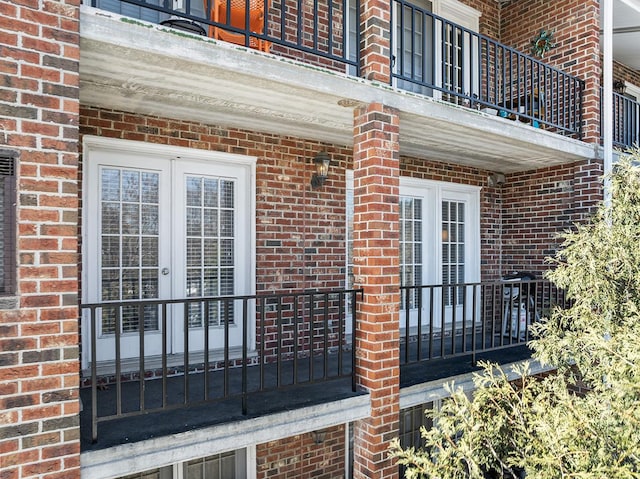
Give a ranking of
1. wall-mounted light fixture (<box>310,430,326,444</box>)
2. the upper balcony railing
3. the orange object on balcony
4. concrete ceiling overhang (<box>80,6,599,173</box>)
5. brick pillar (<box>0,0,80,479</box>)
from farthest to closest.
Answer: wall-mounted light fixture (<box>310,430,326,444</box>), the orange object on balcony, the upper balcony railing, concrete ceiling overhang (<box>80,6,599,173</box>), brick pillar (<box>0,0,80,479</box>)

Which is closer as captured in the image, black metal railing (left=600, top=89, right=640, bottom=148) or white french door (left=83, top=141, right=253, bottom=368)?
white french door (left=83, top=141, right=253, bottom=368)

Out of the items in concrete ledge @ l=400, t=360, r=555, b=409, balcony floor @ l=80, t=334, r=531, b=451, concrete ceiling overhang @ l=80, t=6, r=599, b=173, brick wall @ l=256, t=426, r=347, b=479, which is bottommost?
brick wall @ l=256, t=426, r=347, b=479

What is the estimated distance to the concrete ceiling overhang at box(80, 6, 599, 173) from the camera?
9.07 ft

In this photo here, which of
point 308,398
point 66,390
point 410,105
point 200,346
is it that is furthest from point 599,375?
point 200,346

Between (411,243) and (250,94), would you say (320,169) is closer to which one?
(250,94)

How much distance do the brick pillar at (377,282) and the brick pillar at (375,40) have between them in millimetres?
298

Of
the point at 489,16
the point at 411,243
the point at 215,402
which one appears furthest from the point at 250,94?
the point at 489,16

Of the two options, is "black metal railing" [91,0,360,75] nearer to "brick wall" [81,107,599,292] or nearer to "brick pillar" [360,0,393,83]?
"brick pillar" [360,0,393,83]

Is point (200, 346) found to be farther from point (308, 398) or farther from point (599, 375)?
point (599, 375)

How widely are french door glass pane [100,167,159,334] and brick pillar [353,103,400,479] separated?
1.94 m

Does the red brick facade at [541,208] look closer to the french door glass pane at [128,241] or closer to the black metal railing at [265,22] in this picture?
the black metal railing at [265,22]

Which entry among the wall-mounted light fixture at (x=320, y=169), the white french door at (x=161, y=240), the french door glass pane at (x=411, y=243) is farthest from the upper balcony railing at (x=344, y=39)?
the french door glass pane at (x=411, y=243)

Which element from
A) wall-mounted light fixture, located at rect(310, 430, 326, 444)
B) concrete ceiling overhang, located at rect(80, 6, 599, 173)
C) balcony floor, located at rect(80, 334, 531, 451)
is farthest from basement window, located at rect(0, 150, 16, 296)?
wall-mounted light fixture, located at rect(310, 430, 326, 444)

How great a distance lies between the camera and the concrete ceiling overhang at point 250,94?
276 cm
